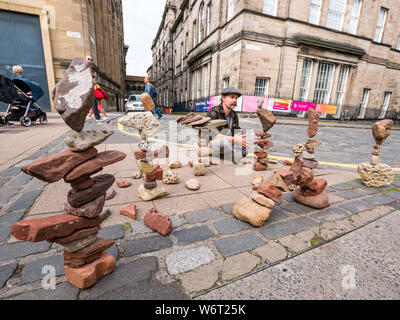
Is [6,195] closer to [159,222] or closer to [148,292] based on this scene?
[159,222]

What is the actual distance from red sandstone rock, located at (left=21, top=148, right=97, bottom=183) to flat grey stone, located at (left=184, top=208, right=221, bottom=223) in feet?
3.41

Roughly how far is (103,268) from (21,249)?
2.25 feet

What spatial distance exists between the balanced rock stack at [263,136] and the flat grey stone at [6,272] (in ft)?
9.37

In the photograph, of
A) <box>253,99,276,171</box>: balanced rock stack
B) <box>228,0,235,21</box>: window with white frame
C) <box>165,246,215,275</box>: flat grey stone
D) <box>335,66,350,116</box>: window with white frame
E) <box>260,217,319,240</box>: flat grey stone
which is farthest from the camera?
<box>335,66,350,116</box>: window with white frame

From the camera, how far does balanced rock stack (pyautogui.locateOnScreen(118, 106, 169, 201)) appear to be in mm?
1839

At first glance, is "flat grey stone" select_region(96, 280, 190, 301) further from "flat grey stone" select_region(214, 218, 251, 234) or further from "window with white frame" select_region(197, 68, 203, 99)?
"window with white frame" select_region(197, 68, 203, 99)

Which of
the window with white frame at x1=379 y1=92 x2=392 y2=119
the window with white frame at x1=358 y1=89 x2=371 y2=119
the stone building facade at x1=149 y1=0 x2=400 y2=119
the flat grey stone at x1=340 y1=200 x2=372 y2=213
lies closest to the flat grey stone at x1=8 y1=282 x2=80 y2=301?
the flat grey stone at x1=340 y1=200 x2=372 y2=213

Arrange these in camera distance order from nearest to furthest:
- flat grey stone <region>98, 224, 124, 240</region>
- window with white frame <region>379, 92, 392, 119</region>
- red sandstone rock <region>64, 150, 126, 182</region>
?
red sandstone rock <region>64, 150, 126, 182</region> → flat grey stone <region>98, 224, 124, 240</region> → window with white frame <region>379, 92, 392, 119</region>

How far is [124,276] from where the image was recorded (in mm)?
1138

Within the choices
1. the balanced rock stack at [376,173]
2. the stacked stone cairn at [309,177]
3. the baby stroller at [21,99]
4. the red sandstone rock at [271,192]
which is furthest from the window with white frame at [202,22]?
the red sandstone rock at [271,192]

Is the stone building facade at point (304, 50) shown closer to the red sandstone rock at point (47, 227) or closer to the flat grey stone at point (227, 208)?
the flat grey stone at point (227, 208)

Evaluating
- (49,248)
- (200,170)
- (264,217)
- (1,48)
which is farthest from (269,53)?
(1,48)
